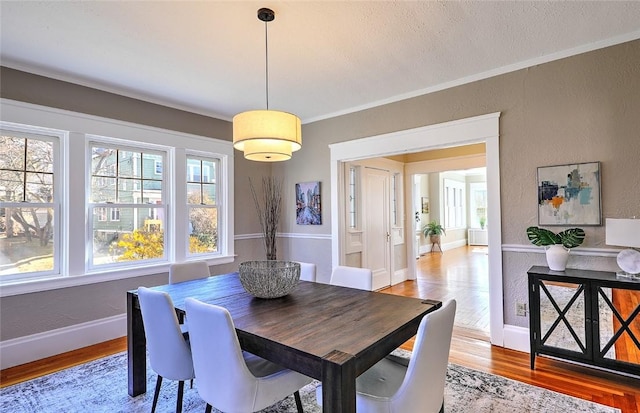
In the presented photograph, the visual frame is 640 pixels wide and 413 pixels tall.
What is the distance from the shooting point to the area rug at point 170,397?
2152mm

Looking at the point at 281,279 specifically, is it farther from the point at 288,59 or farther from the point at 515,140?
the point at 515,140

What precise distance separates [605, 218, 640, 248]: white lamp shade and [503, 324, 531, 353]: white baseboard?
110 cm

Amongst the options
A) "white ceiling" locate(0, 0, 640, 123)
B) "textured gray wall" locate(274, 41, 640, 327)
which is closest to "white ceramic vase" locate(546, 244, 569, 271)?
"textured gray wall" locate(274, 41, 640, 327)

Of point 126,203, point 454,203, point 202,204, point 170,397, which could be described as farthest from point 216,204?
point 454,203

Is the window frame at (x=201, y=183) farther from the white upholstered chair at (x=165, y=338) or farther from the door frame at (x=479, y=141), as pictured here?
the white upholstered chair at (x=165, y=338)

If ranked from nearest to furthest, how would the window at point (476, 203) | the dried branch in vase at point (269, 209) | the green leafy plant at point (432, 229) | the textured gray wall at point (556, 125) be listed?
the textured gray wall at point (556, 125) < the dried branch in vase at point (269, 209) < the green leafy plant at point (432, 229) < the window at point (476, 203)

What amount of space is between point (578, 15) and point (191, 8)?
2682 millimetres

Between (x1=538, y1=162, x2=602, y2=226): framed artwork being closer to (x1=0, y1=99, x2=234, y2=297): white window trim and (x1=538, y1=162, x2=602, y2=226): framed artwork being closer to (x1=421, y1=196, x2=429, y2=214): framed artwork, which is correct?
(x1=0, y1=99, x2=234, y2=297): white window trim

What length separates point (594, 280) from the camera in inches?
96.0

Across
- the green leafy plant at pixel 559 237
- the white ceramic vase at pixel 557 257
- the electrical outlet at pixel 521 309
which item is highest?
the green leafy plant at pixel 559 237

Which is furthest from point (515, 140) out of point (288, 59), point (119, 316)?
point (119, 316)

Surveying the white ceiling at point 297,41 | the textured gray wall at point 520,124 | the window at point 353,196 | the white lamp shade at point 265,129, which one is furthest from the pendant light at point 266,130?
the window at point 353,196

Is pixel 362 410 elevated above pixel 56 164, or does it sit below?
below

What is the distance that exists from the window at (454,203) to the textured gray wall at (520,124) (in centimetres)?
778
